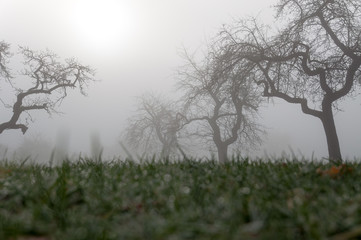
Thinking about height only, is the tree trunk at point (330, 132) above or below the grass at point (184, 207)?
above

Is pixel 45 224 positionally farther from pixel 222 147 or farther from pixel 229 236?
pixel 222 147

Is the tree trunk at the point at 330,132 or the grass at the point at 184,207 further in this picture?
the tree trunk at the point at 330,132

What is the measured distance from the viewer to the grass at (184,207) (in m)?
1.76

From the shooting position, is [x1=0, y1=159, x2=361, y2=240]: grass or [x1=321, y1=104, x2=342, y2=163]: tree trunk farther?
[x1=321, y1=104, x2=342, y2=163]: tree trunk

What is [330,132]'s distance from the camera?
15.7 m

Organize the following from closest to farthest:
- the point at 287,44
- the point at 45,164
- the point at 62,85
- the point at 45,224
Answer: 1. the point at 45,224
2. the point at 45,164
3. the point at 287,44
4. the point at 62,85

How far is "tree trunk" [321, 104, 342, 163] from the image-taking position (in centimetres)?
1527

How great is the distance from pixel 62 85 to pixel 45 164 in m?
22.1

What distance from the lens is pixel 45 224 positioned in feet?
6.64

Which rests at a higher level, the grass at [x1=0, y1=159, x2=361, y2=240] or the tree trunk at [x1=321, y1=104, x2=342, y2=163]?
the tree trunk at [x1=321, y1=104, x2=342, y2=163]

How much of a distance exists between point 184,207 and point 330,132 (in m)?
15.0

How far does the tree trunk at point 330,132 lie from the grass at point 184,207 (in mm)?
12818

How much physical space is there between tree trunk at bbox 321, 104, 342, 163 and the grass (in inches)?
505

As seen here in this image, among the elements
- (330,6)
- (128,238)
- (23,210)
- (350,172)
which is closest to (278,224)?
(128,238)
